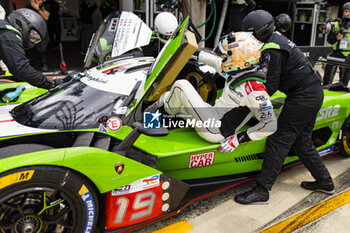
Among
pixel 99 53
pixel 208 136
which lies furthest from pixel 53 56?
pixel 208 136

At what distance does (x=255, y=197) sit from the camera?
109 inches

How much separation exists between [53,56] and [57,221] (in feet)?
28.1

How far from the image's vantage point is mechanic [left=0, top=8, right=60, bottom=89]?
10.4ft

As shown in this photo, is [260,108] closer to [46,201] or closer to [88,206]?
[88,206]

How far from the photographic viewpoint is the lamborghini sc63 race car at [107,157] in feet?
5.88

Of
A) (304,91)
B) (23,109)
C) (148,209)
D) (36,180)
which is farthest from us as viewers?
(304,91)

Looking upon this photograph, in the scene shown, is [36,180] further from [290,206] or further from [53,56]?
[53,56]

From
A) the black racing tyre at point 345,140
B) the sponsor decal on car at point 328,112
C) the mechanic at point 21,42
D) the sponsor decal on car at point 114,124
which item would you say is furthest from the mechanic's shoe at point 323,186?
the mechanic at point 21,42

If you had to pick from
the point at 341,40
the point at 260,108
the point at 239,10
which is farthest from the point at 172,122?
the point at 239,10

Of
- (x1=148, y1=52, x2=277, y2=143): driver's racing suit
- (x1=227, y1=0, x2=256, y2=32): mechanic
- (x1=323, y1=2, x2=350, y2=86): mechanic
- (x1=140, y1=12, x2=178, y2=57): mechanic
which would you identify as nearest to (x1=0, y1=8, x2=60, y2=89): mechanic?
(x1=140, y1=12, x2=178, y2=57): mechanic

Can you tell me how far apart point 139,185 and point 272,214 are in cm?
125

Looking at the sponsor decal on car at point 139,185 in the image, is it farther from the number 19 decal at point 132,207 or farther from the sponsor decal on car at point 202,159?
the sponsor decal on car at point 202,159

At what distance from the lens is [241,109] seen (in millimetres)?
2600

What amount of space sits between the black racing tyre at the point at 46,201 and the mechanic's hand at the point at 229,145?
3.43 feet
